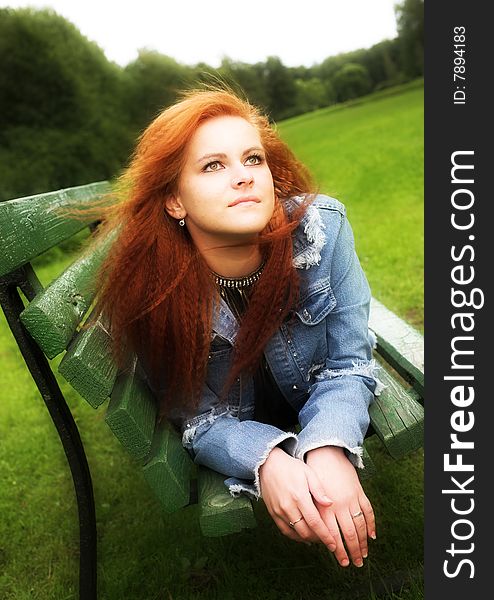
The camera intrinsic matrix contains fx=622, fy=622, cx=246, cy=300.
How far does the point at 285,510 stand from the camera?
5.35 ft

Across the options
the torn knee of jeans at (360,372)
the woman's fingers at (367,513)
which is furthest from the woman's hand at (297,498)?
the torn knee of jeans at (360,372)

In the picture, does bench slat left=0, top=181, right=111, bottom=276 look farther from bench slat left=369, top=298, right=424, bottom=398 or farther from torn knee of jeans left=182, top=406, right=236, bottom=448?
bench slat left=369, top=298, right=424, bottom=398

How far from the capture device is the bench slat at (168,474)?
1.78m

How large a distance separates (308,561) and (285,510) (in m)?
1.03

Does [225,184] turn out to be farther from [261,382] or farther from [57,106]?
[57,106]

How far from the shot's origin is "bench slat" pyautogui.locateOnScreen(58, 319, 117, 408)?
1697 mm

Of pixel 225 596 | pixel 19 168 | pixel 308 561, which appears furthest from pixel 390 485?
pixel 19 168

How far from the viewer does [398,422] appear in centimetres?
187

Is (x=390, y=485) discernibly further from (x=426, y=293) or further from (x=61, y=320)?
(x=61, y=320)

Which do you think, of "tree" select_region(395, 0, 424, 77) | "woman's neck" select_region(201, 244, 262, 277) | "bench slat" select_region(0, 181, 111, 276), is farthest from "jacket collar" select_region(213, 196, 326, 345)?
"tree" select_region(395, 0, 424, 77)

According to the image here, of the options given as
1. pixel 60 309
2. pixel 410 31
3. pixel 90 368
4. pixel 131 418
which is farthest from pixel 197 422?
pixel 410 31

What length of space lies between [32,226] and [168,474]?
91cm

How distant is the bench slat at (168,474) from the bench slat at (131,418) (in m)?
0.04

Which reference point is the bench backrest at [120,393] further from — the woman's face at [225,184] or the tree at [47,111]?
the tree at [47,111]
